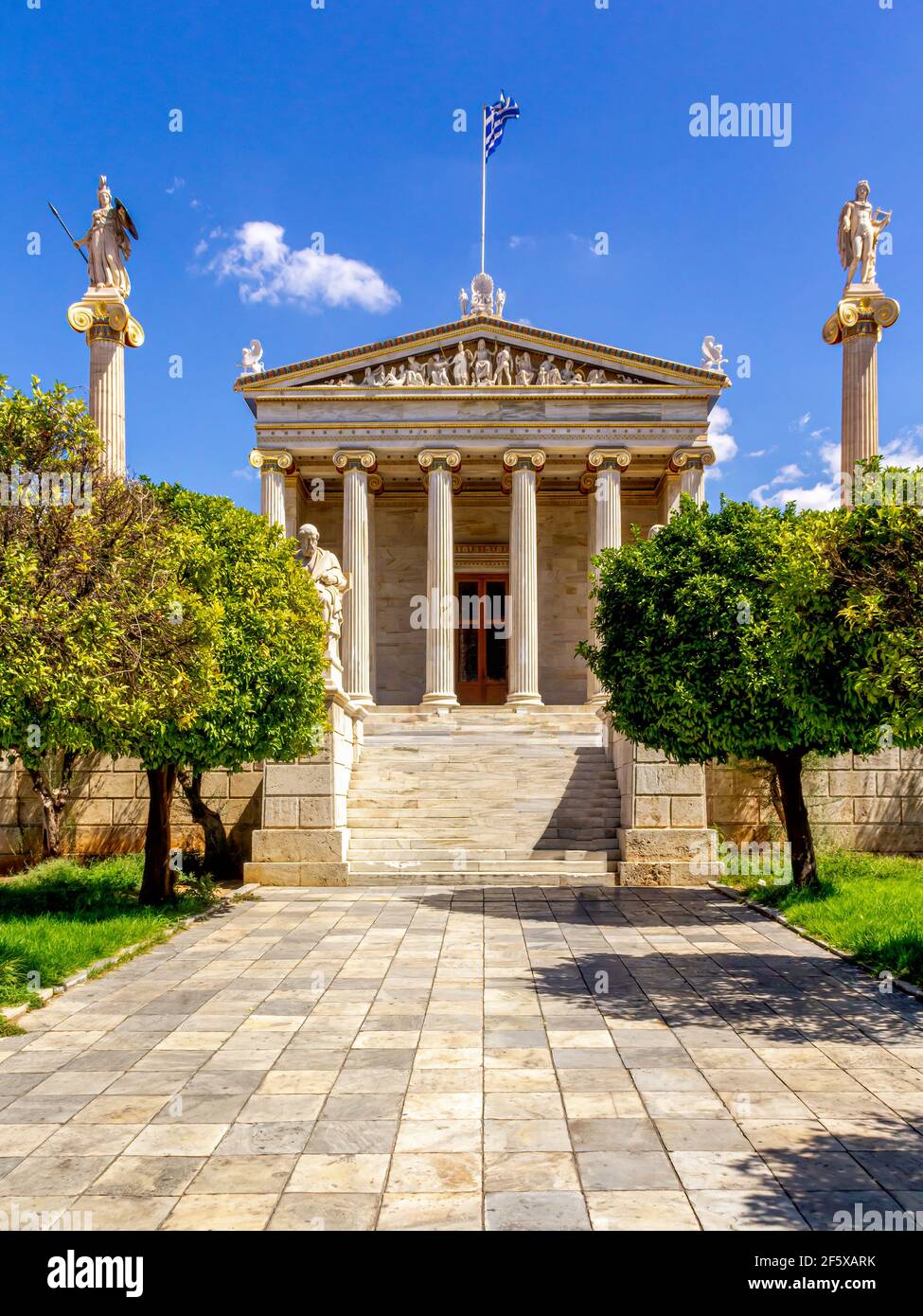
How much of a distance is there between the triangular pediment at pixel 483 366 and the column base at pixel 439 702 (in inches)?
387

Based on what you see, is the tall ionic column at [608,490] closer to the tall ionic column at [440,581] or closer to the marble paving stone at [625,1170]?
the tall ionic column at [440,581]

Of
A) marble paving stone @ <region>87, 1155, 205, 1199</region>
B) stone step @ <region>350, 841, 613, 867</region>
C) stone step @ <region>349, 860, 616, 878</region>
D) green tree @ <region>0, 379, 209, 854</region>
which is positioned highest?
green tree @ <region>0, 379, 209, 854</region>

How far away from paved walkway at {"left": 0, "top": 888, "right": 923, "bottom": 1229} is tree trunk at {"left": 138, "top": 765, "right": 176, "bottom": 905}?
3.12 m

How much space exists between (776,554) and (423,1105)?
24.5 feet

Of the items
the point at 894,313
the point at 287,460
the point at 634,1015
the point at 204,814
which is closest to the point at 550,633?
the point at 287,460

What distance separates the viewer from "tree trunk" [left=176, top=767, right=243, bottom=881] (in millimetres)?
19672

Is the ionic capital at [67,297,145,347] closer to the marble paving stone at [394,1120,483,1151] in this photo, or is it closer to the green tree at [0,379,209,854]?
the green tree at [0,379,209,854]

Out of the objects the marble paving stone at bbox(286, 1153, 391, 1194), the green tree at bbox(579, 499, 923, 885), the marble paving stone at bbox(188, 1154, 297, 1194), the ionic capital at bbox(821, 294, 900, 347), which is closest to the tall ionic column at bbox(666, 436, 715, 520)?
the ionic capital at bbox(821, 294, 900, 347)

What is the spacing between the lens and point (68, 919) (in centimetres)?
1241

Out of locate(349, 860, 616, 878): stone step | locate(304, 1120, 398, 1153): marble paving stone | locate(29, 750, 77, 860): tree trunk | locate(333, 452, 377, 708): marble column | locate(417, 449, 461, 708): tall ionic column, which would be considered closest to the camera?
locate(304, 1120, 398, 1153): marble paving stone

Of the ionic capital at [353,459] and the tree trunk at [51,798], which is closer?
the tree trunk at [51,798]

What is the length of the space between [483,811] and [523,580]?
11.6 metres

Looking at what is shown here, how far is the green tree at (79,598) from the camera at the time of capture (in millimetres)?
9266

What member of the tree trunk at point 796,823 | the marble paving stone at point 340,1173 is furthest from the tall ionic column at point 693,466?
the marble paving stone at point 340,1173
